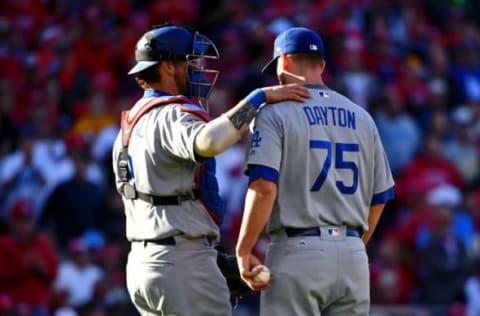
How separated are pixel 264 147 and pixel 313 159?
0.31 m

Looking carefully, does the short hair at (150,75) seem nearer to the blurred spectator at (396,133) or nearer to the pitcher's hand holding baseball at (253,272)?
the pitcher's hand holding baseball at (253,272)

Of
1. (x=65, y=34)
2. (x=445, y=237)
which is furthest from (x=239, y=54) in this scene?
(x=445, y=237)

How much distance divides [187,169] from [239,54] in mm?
8990

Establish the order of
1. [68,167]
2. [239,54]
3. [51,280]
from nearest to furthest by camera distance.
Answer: [51,280]
[68,167]
[239,54]

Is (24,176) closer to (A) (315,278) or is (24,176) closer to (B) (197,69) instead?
(B) (197,69)

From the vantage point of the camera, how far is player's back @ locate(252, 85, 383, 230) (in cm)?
752

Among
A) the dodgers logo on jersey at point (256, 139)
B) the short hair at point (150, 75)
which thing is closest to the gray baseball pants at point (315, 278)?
the dodgers logo on jersey at point (256, 139)

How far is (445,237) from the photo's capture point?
14.1 m

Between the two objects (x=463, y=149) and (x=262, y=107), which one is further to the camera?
(x=463, y=149)

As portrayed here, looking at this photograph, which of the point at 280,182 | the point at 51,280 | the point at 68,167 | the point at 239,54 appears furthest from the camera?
the point at 239,54

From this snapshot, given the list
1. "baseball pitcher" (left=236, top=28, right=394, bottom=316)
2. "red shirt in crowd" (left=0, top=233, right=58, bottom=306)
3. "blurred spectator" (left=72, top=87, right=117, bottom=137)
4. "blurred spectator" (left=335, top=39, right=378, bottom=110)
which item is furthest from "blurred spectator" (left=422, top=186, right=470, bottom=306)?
"baseball pitcher" (left=236, top=28, right=394, bottom=316)

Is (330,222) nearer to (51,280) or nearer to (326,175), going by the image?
(326,175)

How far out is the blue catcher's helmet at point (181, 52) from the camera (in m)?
7.95

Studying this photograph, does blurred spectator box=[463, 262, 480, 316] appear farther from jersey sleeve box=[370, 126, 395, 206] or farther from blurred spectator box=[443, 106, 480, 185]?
jersey sleeve box=[370, 126, 395, 206]
